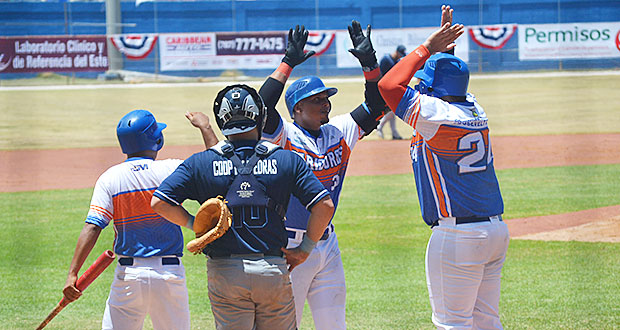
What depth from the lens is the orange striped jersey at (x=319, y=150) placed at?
3.96 metres

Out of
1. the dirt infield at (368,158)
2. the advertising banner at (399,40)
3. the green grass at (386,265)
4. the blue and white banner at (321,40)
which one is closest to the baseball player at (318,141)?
the green grass at (386,265)

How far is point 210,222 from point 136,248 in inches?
32.5

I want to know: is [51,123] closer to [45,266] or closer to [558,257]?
[45,266]

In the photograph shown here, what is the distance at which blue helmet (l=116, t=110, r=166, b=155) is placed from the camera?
3746 millimetres

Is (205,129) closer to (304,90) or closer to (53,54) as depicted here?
(304,90)

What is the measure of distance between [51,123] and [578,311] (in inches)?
702

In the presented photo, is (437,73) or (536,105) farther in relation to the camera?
(536,105)

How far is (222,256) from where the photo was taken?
10.1ft

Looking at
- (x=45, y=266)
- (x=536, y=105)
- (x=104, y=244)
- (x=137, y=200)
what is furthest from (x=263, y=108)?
(x=536, y=105)

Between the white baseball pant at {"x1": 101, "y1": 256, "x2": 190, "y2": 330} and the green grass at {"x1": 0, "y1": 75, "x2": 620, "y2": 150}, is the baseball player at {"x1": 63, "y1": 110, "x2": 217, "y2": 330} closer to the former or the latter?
the white baseball pant at {"x1": 101, "y1": 256, "x2": 190, "y2": 330}

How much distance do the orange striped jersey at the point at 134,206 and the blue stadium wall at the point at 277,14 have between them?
99.1 feet

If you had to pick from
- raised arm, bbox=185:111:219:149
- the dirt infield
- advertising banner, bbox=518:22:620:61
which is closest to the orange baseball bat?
raised arm, bbox=185:111:219:149

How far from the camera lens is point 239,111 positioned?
3113mm

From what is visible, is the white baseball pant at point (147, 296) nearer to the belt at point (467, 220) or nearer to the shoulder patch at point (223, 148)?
the shoulder patch at point (223, 148)
